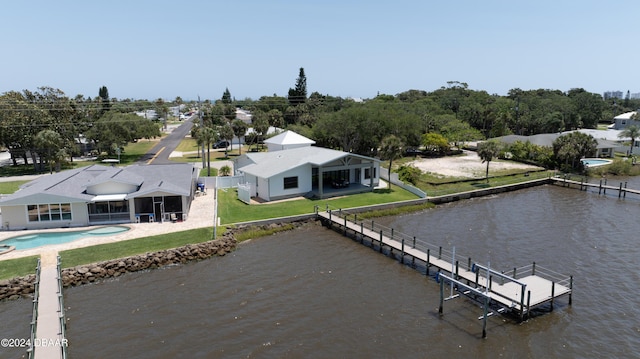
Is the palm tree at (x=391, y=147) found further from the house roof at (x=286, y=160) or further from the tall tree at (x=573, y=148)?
the tall tree at (x=573, y=148)

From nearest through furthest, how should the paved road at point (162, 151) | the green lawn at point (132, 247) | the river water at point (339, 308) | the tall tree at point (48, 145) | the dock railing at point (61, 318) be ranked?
the dock railing at point (61, 318) → the river water at point (339, 308) → the green lawn at point (132, 247) → the tall tree at point (48, 145) → the paved road at point (162, 151)

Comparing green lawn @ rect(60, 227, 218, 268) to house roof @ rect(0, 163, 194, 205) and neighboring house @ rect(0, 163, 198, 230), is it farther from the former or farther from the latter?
house roof @ rect(0, 163, 194, 205)

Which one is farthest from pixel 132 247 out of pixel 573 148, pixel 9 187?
pixel 573 148

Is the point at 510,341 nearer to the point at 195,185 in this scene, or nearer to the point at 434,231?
the point at 434,231

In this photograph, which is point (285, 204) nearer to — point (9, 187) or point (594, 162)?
point (9, 187)

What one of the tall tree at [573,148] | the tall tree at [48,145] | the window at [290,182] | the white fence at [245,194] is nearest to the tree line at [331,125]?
the tall tree at [48,145]

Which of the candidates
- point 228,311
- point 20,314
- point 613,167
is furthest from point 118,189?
point 613,167
